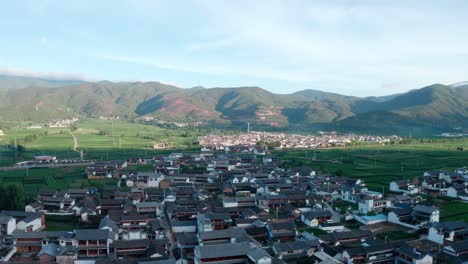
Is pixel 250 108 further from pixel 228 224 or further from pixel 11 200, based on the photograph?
pixel 228 224

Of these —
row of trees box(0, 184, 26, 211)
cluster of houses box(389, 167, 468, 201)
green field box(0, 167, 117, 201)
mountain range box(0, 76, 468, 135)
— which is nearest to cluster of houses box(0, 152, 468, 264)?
row of trees box(0, 184, 26, 211)

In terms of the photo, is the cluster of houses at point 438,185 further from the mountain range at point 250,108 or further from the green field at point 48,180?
the mountain range at point 250,108

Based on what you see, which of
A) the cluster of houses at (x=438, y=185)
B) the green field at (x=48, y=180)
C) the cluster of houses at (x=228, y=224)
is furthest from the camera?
the green field at (x=48, y=180)

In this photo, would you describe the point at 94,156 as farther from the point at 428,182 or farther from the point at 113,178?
the point at 428,182

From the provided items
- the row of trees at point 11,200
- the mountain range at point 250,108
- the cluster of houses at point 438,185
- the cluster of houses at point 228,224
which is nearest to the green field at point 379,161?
the cluster of houses at point 438,185

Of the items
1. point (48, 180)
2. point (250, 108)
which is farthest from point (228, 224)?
point (250, 108)

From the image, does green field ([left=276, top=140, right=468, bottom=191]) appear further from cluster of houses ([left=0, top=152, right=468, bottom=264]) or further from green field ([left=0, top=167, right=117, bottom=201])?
green field ([left=0, top=167, right=117, bottom=201])
